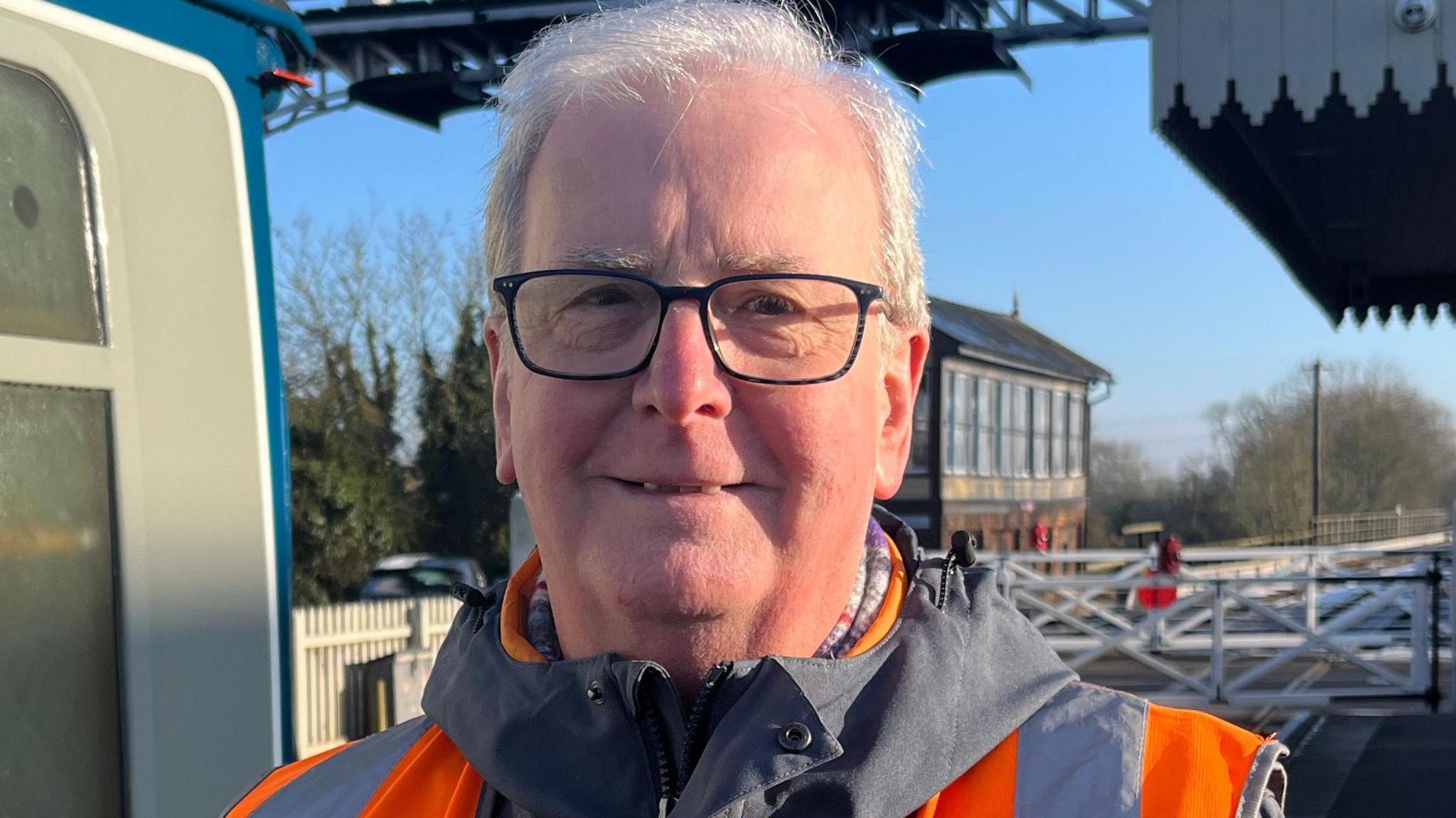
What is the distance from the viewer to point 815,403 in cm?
141

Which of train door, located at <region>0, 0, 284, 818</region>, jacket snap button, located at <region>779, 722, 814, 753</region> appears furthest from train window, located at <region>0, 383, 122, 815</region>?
jacket snap button, located at <region>779, 722, 814, 753</region>

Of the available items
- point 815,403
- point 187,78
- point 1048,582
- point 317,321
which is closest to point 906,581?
point 815,403

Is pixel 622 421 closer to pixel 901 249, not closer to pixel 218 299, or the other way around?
pixel 901 249

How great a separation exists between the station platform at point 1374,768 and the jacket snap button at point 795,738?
18.9 feet

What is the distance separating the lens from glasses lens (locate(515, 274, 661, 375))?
1.40 meters

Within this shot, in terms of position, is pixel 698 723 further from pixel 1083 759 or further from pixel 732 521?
pixel 1083 759

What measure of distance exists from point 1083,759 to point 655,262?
66 cm

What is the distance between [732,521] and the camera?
1.39 meters

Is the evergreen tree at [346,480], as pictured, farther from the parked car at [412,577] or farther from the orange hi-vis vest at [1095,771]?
the orange hi-vis vest at [1095,771]

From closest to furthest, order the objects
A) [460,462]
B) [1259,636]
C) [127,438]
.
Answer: [127,438] < [1259,636] < [460,462]

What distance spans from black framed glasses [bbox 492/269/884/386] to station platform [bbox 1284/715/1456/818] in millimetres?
5761

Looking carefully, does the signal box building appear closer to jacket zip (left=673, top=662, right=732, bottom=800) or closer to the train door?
the train door

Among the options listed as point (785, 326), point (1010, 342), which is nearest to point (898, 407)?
point (785, 326)

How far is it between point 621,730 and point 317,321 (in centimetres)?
2845
